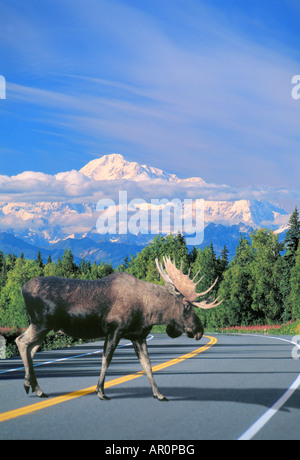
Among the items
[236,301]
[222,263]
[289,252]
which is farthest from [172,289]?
[222,263]

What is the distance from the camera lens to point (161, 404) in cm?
1037

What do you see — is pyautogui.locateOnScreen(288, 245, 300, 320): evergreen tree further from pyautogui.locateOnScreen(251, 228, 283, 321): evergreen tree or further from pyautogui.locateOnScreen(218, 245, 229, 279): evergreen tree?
pyautogui.locateOnScreen(218, 245, 229, 279): evergreen tree

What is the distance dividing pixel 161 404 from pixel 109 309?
1803 millimetres

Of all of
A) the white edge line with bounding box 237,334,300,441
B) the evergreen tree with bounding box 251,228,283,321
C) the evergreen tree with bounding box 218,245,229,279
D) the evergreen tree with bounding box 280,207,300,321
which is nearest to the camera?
the white edge line with bounding box 237,334,300,441

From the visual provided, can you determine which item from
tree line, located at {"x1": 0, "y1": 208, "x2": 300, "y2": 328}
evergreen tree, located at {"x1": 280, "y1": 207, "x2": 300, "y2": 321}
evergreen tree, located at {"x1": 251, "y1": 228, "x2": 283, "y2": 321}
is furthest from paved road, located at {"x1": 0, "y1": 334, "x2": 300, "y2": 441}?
evergreen tree, located at {"x1": 251, "y1": 228, "x2": 283, "y2": 321}

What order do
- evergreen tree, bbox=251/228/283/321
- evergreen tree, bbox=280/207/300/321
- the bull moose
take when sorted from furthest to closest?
evergreen tree, bbox=251/228/283/321 < evergreen tree, bbox=280/207/300/321 < the bull moose

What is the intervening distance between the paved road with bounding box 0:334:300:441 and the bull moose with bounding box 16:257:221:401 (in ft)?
2.50

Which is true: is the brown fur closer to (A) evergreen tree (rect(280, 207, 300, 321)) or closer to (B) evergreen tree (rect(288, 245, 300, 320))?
(B) evergreen tree (rect(288, 245, 300, 320))

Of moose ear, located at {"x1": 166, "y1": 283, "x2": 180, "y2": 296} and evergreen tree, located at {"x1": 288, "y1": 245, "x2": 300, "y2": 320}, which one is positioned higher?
moose ear, located at {"x1": 166, "y1": 283, "x2": 180, "y2": 296}

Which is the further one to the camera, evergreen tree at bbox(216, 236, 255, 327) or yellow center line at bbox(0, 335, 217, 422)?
evergreen tree at bbox(216, 236, 255, 327)

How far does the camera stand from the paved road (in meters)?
8.20

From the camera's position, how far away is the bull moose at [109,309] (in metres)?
9.55

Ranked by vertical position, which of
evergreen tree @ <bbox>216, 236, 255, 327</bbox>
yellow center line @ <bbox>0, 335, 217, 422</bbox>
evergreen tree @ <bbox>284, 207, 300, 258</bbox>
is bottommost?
evergreen tree @ <bbox>216, 236, 255, 327</bbox>

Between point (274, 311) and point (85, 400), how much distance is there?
307 ft
